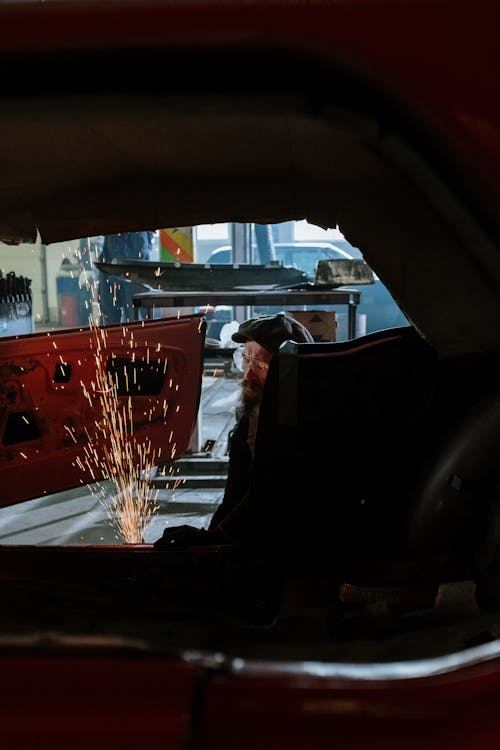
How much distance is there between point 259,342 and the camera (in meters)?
2.80

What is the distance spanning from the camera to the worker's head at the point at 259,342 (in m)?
2.81

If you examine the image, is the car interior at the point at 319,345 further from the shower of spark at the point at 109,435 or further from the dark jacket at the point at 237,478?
the shower of spark at the point at 109,435

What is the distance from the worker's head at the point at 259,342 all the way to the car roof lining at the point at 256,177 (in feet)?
3.83

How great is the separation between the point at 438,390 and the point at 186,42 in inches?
38.1

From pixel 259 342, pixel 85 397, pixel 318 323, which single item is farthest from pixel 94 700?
pixel 318 323

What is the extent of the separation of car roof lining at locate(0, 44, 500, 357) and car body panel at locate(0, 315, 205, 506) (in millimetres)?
1523

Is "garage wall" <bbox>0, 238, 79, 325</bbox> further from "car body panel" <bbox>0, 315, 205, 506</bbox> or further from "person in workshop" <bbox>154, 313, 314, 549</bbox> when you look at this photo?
"person in workshop" <bbox>154, 313, 314, 549</bbox>

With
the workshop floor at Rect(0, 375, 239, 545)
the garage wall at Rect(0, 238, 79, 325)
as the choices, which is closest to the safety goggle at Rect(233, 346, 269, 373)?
the workshop floor at Rect(0, 375, 239, 545)

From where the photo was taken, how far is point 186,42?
786 mm

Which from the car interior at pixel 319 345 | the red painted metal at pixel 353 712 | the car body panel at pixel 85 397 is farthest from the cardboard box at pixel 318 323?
the red painted metal at pixel 353 712

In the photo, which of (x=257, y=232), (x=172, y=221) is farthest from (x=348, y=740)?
(x=257, y=232)

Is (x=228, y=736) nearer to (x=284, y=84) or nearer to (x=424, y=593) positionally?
(x=424, y=593)

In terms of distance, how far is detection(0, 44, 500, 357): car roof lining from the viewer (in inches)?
36.5

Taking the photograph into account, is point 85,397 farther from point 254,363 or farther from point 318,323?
point 318,323
